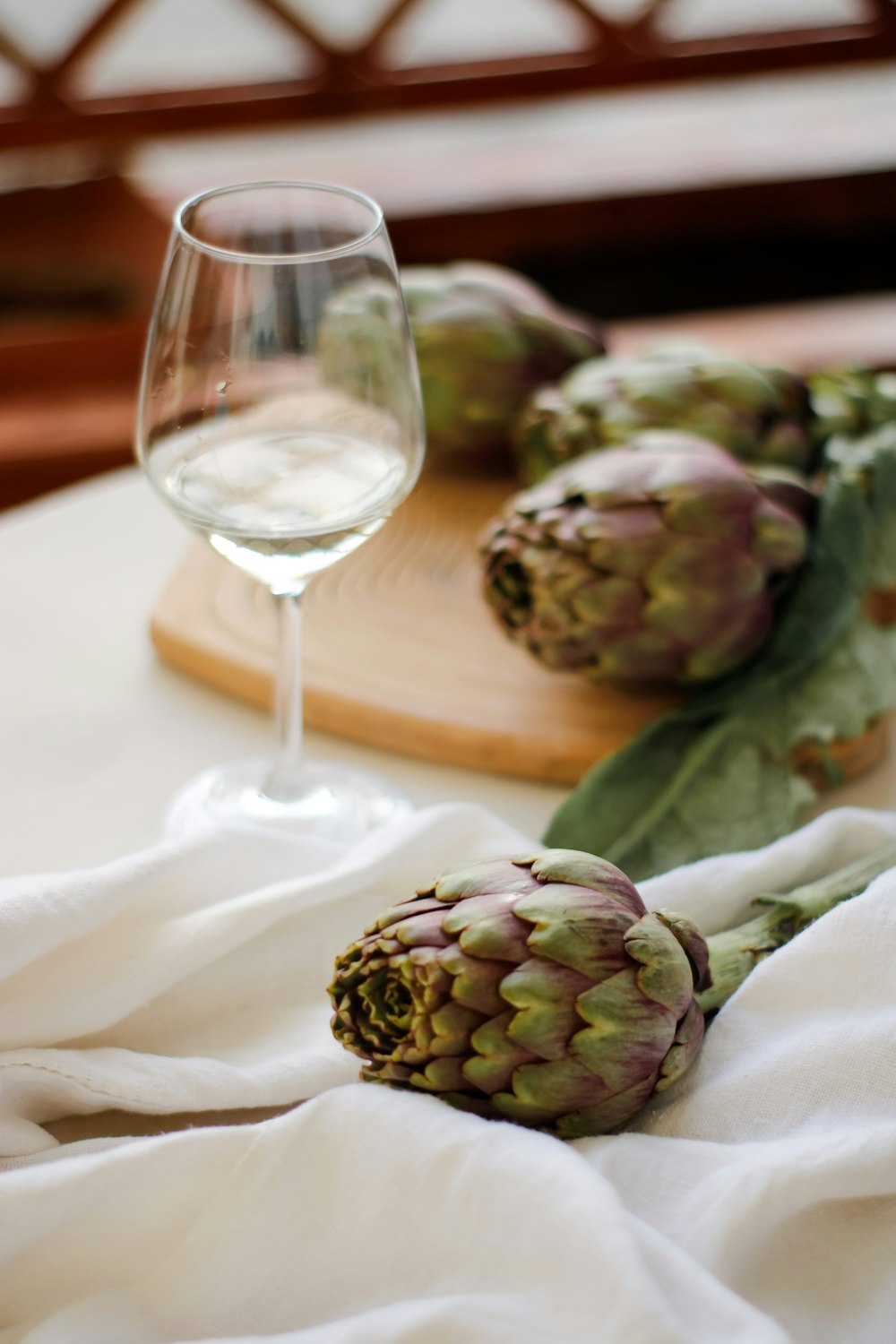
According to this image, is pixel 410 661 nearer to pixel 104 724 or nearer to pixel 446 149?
pixel 104 724

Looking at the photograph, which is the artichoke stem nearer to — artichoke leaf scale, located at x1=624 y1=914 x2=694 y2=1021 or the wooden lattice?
artichoke leaf scale, located at x1=624 y1=914 x2=694 y2=1021

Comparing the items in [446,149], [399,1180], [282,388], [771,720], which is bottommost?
[399,1180]

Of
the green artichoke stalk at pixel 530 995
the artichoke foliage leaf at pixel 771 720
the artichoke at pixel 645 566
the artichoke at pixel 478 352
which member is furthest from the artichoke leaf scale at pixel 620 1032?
the artichoke at pixel 478 352

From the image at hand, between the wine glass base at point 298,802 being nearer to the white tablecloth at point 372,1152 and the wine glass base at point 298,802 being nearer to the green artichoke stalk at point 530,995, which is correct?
the white tablecloth at point 372,1152

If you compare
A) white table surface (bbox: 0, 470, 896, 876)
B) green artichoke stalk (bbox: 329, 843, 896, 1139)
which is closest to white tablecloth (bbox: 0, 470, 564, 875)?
white table surface (bbox: 0, 470, 896, 876)

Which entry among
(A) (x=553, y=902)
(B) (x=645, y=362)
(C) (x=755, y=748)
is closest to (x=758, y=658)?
(C) (x=755, y=748)

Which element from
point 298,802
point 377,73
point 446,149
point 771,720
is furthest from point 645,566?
point 446,149
